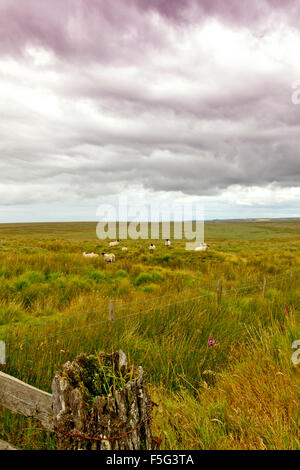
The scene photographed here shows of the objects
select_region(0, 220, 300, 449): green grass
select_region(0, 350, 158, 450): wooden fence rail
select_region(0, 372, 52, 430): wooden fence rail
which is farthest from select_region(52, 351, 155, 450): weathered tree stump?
select_region(0, 220, 300, 449): green grass

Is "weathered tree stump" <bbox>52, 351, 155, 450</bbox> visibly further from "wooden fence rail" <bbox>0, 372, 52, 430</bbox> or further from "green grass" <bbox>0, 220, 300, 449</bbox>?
"green grass" <bbox>0, 220, 300, 449</bbox>

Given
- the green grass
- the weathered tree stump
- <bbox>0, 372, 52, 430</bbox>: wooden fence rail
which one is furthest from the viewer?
the green grass

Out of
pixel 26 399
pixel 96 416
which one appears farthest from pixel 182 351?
pixel 96 416

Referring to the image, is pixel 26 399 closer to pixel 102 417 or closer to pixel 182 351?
pixel 102 417

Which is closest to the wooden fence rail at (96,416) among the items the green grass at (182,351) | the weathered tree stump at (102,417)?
the weathered tree stump at (102,417)

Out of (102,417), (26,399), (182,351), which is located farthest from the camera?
(182,351)

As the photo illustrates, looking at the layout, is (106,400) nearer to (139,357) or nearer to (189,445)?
(189,445)

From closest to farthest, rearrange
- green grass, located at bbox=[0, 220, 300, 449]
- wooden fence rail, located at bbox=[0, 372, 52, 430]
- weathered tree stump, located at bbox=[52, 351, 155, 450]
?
weathered tree stump, located at bbox=[52, 351, 155, 450] → wooden fence rail, located at bbox=[0, 372, 52, 430] → green grass, located at bbox=[0, 220, 300, 449]

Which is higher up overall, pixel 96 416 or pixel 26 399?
pixel 96 416

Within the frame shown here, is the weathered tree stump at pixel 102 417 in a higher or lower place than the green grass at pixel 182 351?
higher

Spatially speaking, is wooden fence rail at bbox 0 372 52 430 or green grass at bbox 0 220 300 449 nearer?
wooden fence rail at bbox 0 372 52 430

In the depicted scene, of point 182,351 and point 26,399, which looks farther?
point 182,351

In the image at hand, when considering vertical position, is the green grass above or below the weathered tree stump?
below

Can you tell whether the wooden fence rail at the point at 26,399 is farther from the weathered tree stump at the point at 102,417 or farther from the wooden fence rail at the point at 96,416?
the weathered tree stump at the point at 102,417
